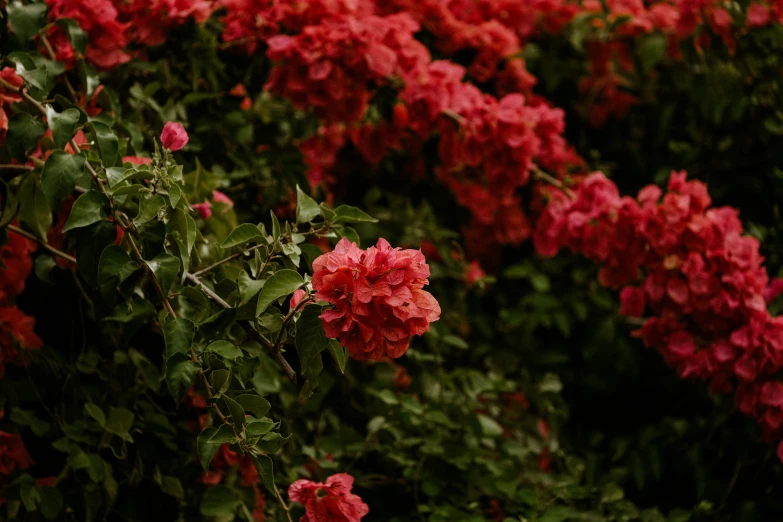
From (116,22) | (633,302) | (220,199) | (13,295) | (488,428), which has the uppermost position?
(116,22)

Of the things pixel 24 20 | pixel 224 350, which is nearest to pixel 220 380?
pixel 224 350

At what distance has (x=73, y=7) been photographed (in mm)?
1521

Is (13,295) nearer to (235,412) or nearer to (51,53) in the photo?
(51,53)

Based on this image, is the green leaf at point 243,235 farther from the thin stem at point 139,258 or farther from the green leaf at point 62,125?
the green leaf at point 62,125

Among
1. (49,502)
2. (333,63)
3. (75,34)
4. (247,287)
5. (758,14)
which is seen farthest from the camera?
(758,14)

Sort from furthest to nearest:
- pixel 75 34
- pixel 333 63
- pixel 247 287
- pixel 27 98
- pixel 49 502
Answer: pixel 333 63 → pixel 75 34 → pixel 49 502 → pixel 27 98 → pixel 247 287

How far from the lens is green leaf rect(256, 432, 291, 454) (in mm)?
1063

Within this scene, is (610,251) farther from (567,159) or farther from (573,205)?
(567,159)

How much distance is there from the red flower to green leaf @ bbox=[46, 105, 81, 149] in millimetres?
522

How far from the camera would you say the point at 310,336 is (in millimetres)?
1021

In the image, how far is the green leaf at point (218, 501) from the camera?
1.37 meters

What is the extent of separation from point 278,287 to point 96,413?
502 millimetres

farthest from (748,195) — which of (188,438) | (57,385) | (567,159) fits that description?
(57,385)

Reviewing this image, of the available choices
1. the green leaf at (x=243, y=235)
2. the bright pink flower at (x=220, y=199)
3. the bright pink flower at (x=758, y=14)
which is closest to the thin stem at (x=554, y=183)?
the bright pink flower at (x=758, y=14)
